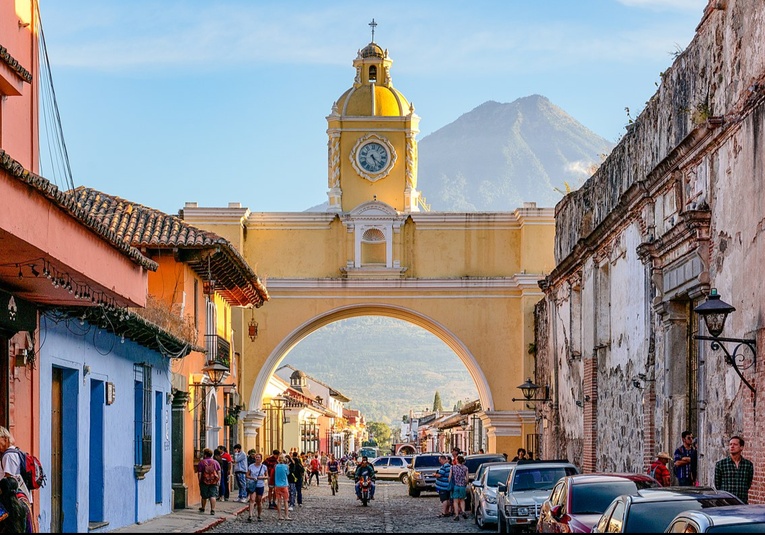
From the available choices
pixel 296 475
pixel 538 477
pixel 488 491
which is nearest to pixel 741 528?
pixel 538 477

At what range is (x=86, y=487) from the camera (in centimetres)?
1908

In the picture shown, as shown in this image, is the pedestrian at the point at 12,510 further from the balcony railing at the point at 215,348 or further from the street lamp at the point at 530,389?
the street lamp at the point at 530,389

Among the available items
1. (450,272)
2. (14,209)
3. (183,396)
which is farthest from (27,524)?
(450,272)

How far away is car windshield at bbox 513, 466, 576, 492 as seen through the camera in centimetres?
2130

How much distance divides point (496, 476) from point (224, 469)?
8.59 metres

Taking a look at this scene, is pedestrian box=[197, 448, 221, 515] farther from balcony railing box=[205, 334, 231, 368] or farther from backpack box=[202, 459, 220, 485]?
balcony railing box=[205, 334, 231, 368]

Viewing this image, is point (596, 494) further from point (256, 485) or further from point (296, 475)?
point (296, 475)

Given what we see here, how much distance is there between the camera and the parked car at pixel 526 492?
20.5 m

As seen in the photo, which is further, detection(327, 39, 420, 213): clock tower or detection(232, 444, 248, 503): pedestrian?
detection(327, 39, 420, 213): clock tower

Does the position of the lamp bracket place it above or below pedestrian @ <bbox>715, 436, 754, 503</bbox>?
above

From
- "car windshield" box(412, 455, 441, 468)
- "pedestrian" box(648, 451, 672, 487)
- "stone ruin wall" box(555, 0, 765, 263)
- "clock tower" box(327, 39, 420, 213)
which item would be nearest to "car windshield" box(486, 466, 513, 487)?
"stone ruin wall" box(555, 0, 765, 263)

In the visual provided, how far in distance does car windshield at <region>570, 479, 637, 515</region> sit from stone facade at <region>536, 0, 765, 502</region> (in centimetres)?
136

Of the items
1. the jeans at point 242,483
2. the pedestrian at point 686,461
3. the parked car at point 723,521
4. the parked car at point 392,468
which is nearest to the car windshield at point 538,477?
the pedestrian at point 686,461

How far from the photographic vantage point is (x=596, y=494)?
15164 mm
